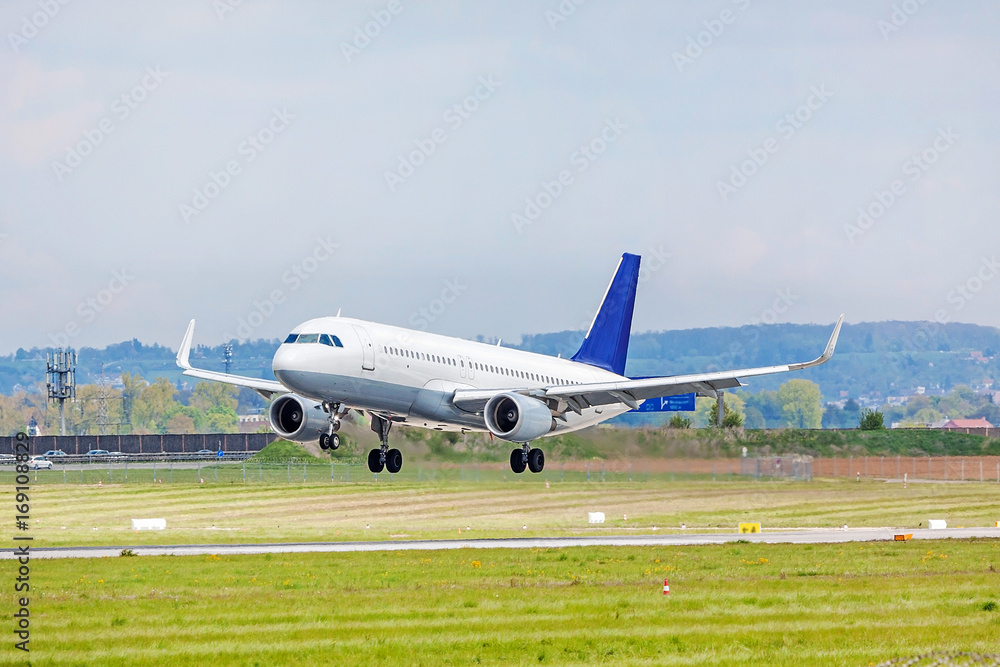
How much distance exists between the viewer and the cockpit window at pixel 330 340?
43756mm

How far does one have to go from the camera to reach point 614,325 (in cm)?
6512

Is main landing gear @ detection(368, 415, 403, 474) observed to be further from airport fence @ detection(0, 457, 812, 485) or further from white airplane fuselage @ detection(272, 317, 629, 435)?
airport fence @ detection(0, 457, 812, 485)

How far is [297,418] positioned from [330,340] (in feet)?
21.5

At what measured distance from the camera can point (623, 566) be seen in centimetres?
4556

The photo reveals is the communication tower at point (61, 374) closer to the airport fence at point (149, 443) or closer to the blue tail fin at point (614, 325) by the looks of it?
the airport fence at point (149, 443)

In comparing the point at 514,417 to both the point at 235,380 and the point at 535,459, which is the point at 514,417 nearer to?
the point at 535,459

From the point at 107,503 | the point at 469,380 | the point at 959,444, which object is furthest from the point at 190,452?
the point at 469,380

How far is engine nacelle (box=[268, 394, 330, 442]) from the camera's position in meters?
49.0

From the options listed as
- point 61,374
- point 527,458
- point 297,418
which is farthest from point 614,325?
point 61,374

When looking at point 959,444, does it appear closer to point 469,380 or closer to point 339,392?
point 469,380

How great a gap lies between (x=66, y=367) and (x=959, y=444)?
118130 mm

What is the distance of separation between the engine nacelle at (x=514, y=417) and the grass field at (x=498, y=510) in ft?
53.5

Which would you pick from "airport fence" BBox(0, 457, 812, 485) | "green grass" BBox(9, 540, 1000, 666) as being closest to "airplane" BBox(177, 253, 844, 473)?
"green grass" BBox(9, 540, 1000, 666)

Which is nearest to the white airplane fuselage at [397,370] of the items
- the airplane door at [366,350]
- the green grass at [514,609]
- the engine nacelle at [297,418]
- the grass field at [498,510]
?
the airplane door at [366,350]
